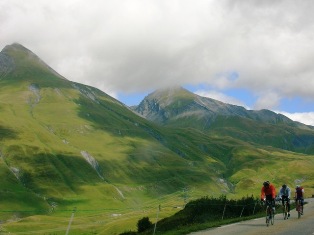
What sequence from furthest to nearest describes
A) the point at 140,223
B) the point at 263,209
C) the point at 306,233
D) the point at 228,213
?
the point at 140,223, the point at 263,209, the point at 228,213, the point at 306,233

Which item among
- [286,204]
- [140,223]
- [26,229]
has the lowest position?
[26,229]

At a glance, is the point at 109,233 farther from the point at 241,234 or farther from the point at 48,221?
the point at 241,234

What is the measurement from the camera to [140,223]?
60.8m

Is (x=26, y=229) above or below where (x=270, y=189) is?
below

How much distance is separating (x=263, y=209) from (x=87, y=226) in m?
118

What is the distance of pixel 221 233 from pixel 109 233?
324 feet

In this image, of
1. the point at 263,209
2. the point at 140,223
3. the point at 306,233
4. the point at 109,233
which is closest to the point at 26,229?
the point at 109,233

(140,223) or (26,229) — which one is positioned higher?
(140,223)

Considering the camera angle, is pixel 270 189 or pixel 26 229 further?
pixel 26 229

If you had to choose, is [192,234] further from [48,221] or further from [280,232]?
[48,221]

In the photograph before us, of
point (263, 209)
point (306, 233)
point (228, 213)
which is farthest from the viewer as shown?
point (263, 209)

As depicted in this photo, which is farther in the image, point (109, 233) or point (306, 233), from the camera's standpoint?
point (109, 233)

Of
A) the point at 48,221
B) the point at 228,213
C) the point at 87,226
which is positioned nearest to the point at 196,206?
the point at 228,213

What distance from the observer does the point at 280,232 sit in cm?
2597
